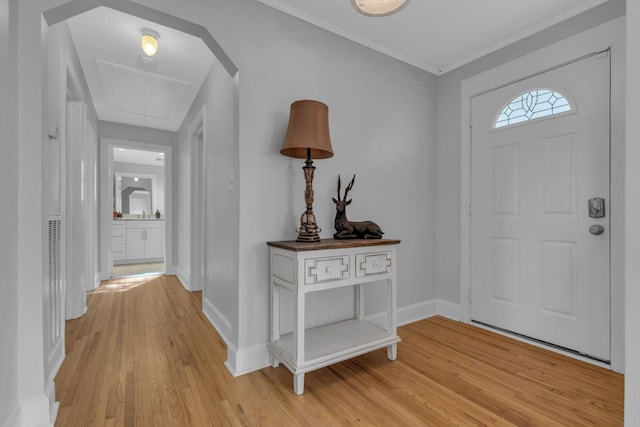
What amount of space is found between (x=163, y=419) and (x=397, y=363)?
55.0 inches

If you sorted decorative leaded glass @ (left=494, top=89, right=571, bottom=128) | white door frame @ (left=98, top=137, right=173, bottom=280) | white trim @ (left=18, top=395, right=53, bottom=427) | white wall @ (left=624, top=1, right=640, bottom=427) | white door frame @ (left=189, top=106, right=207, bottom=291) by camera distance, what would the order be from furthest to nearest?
white door frame @ (left=98, top=137, right=173, bottom=280), white door frame @ (left=189, top=106, right=207, bottom=291), decorative leaded glass @ (left=494, top=89, right=571, bottom=128), white trim @ (left=18, top=395, right=53, bottom=427), white wall @ (left=624, top=1, right=640, bottom=427)

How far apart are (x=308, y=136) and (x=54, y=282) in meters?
1.89

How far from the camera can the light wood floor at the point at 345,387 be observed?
147cm

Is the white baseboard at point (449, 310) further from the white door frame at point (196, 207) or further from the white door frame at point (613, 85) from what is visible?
the white door frame at point (196, 207)

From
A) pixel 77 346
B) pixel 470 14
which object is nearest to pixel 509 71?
pixel 470 14

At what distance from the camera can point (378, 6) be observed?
5.40ft

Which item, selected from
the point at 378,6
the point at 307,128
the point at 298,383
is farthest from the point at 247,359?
the point at 378,6

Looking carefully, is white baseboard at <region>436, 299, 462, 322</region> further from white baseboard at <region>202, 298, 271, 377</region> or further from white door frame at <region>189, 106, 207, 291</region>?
white door frame at <region>189, 106, 207, 291</region>

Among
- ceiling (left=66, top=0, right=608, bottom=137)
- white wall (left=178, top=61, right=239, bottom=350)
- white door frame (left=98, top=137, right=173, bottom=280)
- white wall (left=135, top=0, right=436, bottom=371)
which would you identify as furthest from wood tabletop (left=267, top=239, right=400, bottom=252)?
white door frame (left=98, top=137, right=173, bottom=280)

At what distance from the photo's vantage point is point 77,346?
225 centimetres

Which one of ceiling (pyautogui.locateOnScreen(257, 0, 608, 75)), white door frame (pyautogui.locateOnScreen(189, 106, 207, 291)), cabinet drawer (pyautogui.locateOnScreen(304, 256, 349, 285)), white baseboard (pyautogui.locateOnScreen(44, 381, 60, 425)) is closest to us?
white baseboard (pyautogui.locateOnScreen(44, 381, 60, 425))

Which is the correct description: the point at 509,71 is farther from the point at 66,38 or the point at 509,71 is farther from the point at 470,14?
the point at 66,38

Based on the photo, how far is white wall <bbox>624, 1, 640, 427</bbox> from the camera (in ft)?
3.33

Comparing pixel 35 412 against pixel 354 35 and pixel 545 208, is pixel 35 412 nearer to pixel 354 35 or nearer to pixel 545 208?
pixel 354 35
